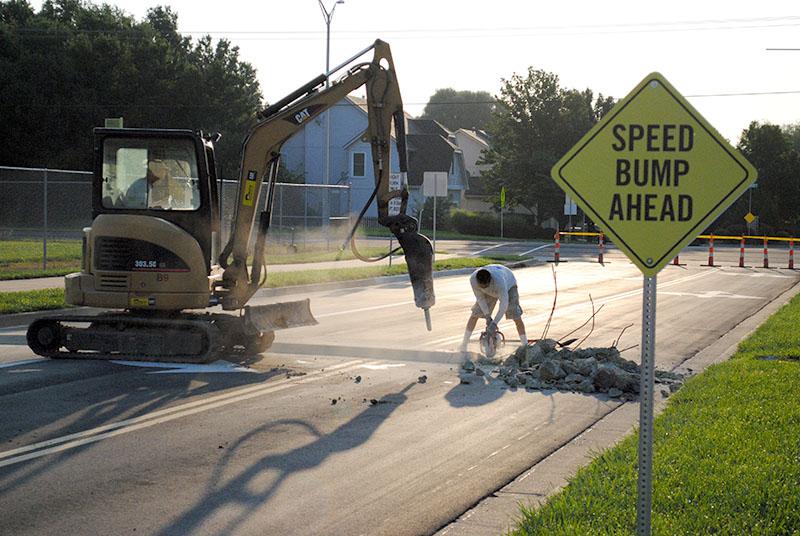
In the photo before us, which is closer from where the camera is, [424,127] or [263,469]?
[263,469]

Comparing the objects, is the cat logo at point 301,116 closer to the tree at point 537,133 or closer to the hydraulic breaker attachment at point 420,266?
the hydraulic breaker attachment at point 420,266

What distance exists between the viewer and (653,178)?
17.4 feet

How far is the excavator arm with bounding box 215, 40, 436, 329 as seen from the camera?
14.0 meters

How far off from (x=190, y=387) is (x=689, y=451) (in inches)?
225

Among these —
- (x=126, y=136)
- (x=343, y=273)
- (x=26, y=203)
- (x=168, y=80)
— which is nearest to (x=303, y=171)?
(x=168, y=80)

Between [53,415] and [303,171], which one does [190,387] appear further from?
[303,171]

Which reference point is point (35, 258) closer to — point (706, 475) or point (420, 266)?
point (420, 266)

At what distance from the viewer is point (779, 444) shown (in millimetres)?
7934

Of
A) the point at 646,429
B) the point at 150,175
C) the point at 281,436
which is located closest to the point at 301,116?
the point at 150,175

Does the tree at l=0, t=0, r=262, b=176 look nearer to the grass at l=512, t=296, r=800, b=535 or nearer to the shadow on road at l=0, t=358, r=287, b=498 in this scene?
the shadow on road at l=0, t=358, r=287, b=498

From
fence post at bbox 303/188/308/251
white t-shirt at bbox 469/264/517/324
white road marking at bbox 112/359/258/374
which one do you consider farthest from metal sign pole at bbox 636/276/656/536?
fence post at bbox 303/188/308/251

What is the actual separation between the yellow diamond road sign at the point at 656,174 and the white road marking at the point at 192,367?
7.80 meters

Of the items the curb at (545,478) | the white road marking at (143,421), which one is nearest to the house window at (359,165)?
the white road marking at (143,421)

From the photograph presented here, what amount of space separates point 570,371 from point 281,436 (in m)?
4.44
